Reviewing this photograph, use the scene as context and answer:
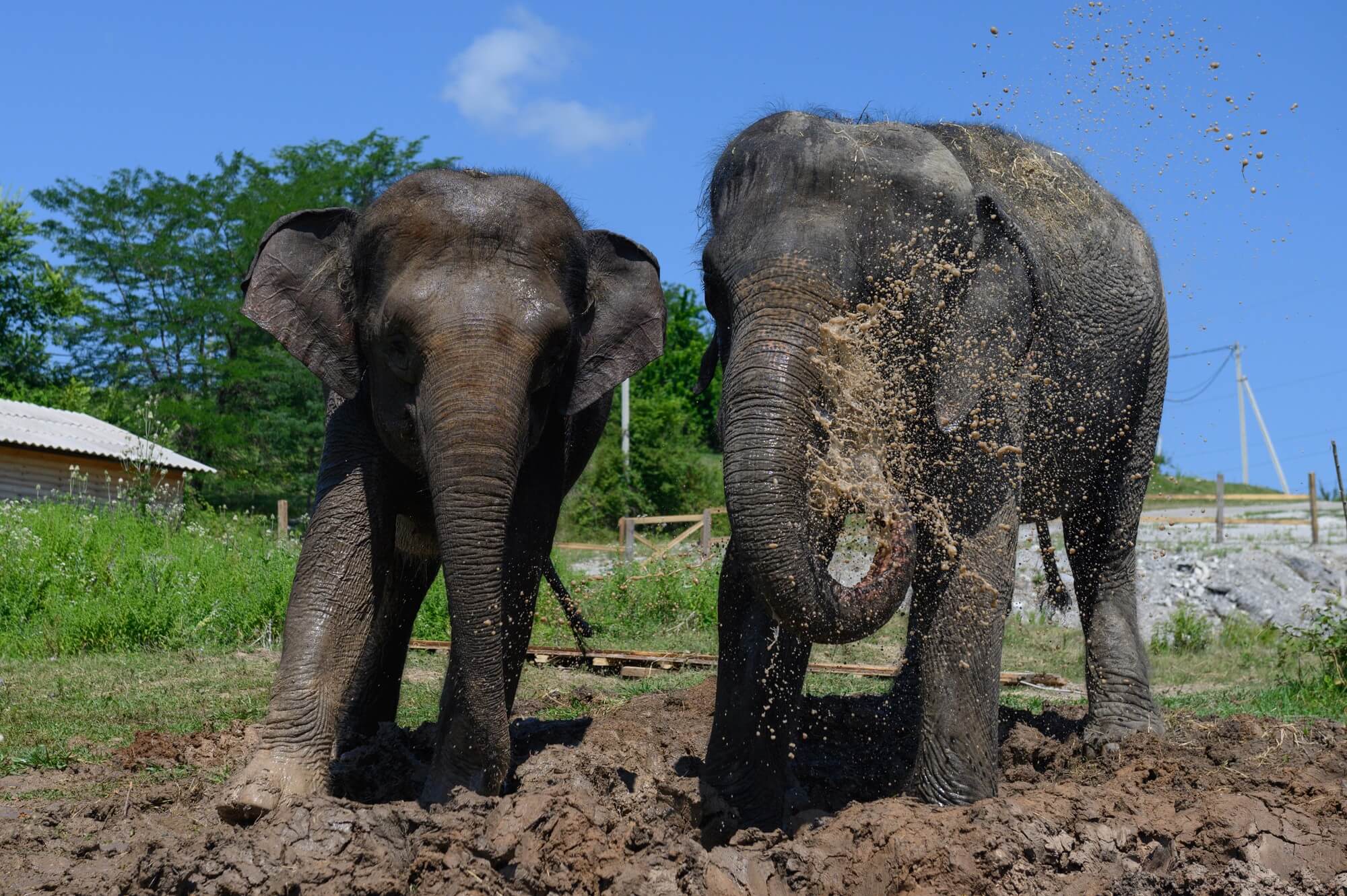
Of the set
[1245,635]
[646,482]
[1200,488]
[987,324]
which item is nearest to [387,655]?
[987,324]

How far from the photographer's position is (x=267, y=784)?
566 centimetres

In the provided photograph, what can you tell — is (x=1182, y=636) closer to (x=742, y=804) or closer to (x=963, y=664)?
(x=963, y=664)

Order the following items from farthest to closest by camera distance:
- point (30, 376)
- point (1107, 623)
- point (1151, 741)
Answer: point (30, 376) < point (1107, 623) < point (1151, 741)

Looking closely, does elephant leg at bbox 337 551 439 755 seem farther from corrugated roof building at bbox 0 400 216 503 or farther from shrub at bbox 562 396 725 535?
shrub at bbox 562 396 725 535

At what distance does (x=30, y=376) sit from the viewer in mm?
42875

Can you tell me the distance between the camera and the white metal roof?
90.1 ft

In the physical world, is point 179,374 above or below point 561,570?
above

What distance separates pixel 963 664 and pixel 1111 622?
287 cm

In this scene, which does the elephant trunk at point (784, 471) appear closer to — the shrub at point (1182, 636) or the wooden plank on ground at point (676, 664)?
the wooden plank on ground at point (676, 664)

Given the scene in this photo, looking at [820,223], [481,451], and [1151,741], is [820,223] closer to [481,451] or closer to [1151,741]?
[481,451]

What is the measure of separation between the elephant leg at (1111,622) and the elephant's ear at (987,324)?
2.89 m

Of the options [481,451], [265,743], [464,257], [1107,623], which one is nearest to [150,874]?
[265,743]

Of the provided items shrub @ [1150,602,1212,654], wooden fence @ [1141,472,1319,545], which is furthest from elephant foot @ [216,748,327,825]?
wooden fence @ [1141,472,1319,545]

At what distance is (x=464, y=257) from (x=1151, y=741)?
15.4 feet
